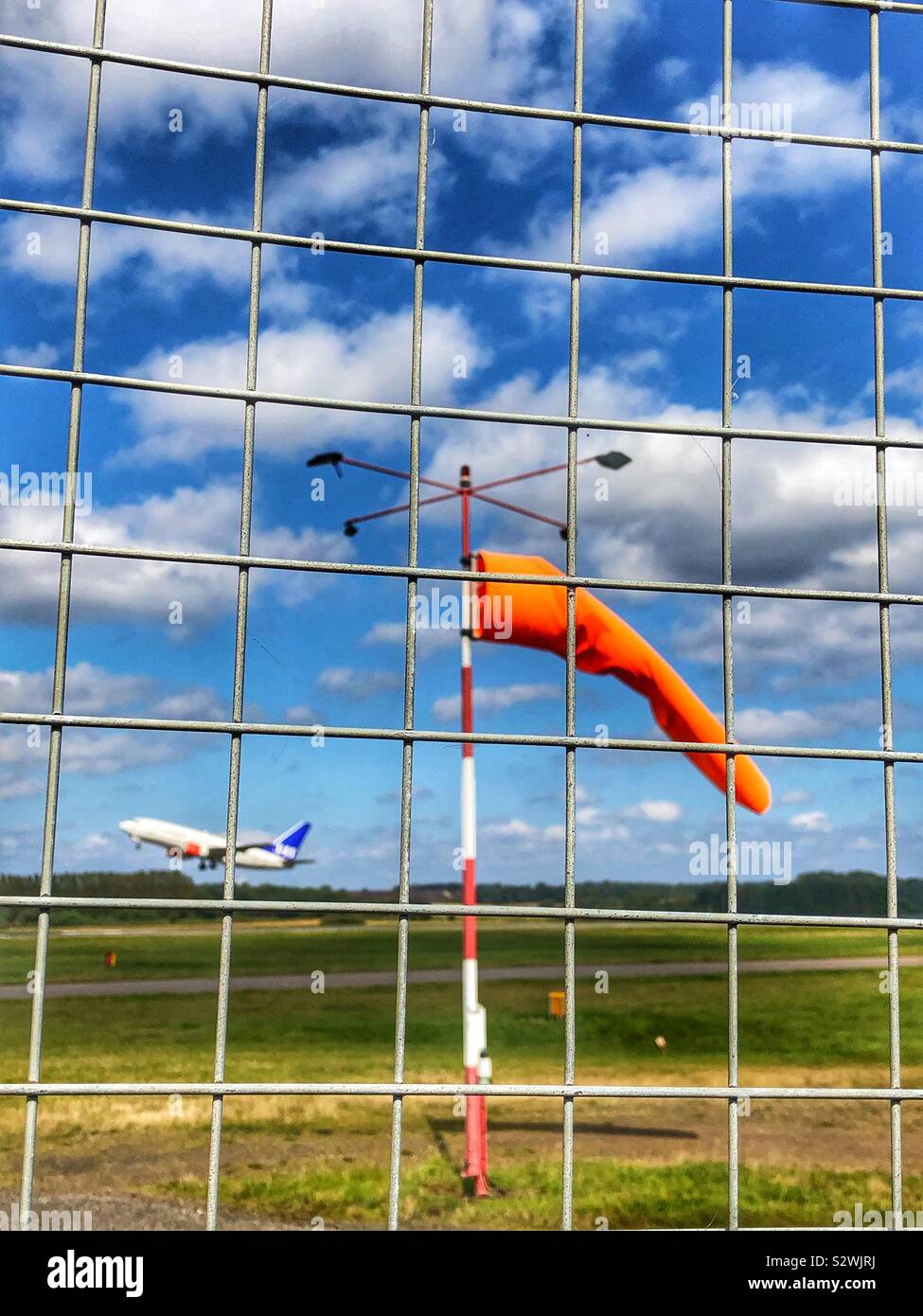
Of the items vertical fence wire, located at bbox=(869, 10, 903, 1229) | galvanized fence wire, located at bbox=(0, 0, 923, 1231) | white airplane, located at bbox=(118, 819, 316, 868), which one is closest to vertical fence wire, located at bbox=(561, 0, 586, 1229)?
galvanized fence wire, located at bbox=(0, 0, 923, 1231)

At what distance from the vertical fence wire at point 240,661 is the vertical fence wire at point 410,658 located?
12.3 inches

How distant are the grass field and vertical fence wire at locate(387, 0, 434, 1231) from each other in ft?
1.29

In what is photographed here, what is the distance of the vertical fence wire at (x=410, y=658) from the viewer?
2.14 m

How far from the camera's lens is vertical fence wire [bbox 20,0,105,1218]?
2113 millimetres

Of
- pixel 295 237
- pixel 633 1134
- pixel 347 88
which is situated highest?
pixel 347 88

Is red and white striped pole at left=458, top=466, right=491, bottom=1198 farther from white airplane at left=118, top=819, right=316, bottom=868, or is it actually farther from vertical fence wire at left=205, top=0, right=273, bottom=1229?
white airplane at left=118, top=819, right=316, bottom=868

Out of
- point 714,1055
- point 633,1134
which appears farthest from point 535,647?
point 714,1055

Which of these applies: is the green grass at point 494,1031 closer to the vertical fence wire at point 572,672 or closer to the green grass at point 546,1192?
the green grass at point 546,1192

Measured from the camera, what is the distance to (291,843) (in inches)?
1492

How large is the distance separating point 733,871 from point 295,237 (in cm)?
153

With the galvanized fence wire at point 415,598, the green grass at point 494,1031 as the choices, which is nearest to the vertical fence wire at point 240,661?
the galvanized fence wire at point 415,598

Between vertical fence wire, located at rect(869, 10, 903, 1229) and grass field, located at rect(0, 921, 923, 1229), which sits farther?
grass field, located at rect(0, 921, 923, 1229)

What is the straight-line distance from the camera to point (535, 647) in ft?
23.1
